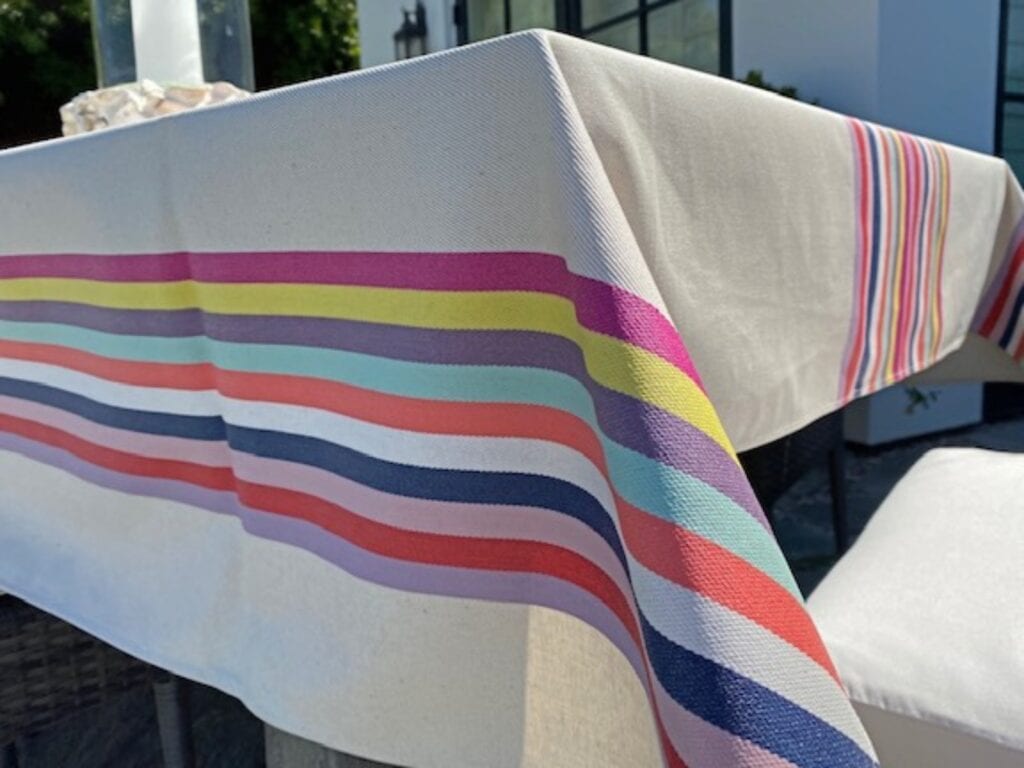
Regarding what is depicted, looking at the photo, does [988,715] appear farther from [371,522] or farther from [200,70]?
[200,70]

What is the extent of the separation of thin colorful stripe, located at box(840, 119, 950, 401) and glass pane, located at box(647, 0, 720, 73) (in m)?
2.45

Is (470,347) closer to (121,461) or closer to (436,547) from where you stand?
(436,547)

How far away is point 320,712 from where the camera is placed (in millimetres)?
649

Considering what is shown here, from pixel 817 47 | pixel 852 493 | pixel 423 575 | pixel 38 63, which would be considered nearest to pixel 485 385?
pixel 423 575

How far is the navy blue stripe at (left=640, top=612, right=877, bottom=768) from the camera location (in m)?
0.39

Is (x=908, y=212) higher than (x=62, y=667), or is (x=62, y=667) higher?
(x=908, y=212)

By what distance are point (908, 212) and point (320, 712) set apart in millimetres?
998

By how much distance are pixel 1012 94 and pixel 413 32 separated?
3335 mm

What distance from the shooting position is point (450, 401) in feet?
1.98

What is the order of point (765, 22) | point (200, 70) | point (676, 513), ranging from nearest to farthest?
1. point (676, 513)
2. point (200, 70)
3. point (765, 22)

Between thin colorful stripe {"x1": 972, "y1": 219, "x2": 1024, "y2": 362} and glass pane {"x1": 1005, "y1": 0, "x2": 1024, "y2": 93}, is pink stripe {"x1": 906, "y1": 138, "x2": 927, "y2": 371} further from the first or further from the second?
glass pane {"x1": 1005, "y1": 0, "x2": 1024, "y2": 93}

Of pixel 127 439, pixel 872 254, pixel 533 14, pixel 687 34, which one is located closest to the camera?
pixel 127 439

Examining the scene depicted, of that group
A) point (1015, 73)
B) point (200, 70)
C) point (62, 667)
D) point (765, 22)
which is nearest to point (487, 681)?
point (62, 667)

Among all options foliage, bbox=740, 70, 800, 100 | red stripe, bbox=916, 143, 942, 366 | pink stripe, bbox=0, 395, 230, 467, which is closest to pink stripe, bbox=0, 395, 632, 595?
pink stripe, bbox=0, 395, 230, 467
